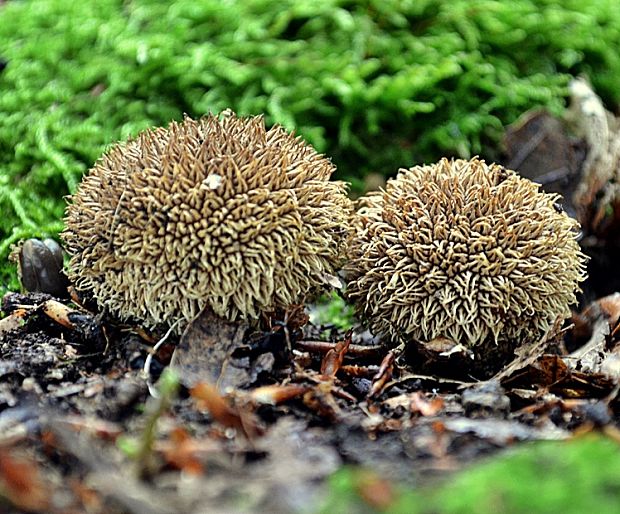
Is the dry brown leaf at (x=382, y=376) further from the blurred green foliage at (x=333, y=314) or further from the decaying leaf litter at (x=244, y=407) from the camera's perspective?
the blurred green foliage at (x=333, y=314)

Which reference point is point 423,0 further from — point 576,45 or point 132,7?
point 132,7

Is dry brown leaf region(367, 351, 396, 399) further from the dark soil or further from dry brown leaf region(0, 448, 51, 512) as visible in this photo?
dry brown leaf region(0, 448, 51, 512)

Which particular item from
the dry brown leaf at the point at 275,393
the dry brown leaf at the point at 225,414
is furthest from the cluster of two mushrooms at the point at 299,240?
the dry brown leaf at the point at 225,414

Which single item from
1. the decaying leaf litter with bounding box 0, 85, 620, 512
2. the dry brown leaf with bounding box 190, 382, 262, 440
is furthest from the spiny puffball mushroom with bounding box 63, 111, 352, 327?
the dry brown leaf with bounding box 190, 382, 262, 440

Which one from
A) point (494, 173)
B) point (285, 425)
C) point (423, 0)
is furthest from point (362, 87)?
point (285, 425)

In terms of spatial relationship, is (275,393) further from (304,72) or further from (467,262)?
(304,72)

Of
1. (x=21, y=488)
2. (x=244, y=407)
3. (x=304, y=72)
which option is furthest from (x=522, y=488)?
(x=304, y=72)
